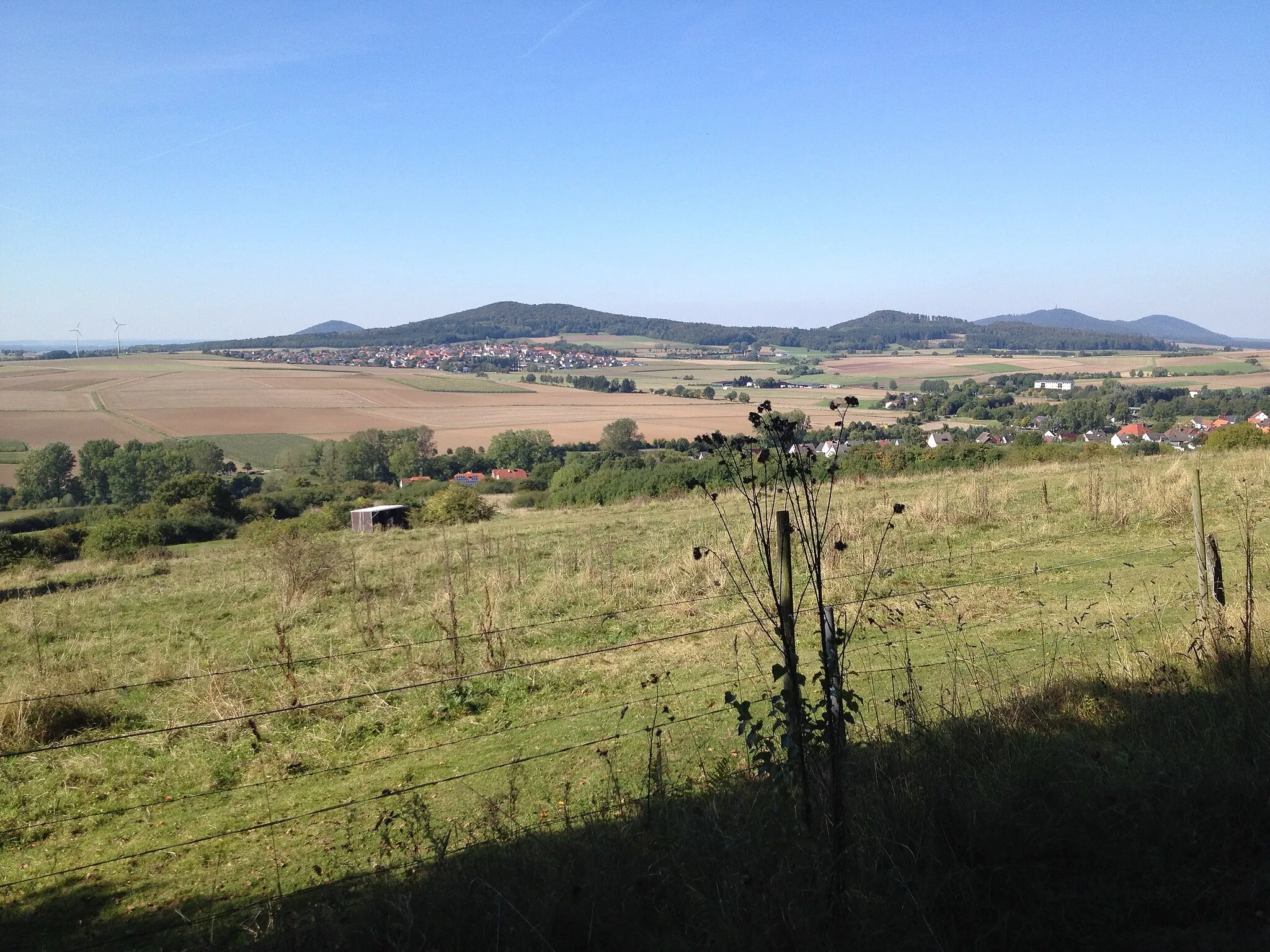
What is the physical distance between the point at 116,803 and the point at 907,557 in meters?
9.70

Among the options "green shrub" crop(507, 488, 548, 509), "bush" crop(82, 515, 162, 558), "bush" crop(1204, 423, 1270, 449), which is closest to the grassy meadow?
"bush" crop(1204, 423, 1270, 449)

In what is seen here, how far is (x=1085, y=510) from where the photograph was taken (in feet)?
45.6

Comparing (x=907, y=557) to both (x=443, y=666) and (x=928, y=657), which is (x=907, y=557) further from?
(x=443, y=666)

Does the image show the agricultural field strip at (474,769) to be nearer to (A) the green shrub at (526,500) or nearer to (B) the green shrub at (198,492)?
(A) the green shrub at (526,500)

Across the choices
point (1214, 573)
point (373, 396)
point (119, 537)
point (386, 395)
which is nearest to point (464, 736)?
point (1214, 573)

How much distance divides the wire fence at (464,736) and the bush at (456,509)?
658 inches

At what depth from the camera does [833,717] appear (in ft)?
11.2

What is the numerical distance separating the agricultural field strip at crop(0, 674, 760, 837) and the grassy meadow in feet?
0.12

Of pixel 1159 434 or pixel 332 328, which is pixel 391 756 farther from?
pixel 332 328

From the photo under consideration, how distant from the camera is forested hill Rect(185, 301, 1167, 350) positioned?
3971 inches

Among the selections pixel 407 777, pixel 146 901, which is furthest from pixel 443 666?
pixel 146 901

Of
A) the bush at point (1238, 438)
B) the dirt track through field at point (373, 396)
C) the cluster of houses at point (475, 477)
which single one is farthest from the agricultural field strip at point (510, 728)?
the cluster of houses at point (475, 477)

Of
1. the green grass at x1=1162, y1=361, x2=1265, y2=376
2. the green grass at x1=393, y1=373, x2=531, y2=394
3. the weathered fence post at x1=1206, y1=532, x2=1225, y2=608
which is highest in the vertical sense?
the green grass at x1=393, y1=373, x2=531, y2=394

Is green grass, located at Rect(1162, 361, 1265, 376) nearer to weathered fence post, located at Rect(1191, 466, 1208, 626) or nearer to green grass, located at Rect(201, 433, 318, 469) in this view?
green grass, located at Rect(201, 433, 318, 469)
